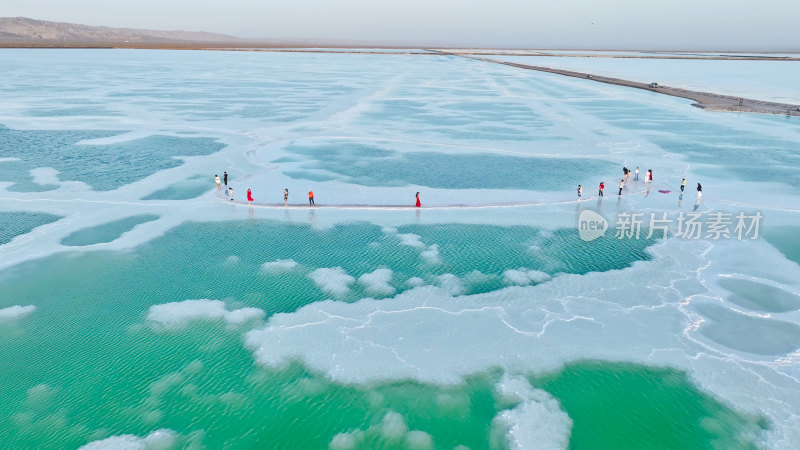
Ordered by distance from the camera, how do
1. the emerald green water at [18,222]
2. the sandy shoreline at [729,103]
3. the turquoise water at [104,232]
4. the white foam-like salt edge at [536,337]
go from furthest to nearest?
1. the sandy shoreline at [729,103]
2. the emerald green water at [18,222]
3. the turquoise water at [104,232]
4. the white foam-like salt edge at [536,337]

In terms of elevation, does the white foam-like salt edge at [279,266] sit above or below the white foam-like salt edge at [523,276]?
below

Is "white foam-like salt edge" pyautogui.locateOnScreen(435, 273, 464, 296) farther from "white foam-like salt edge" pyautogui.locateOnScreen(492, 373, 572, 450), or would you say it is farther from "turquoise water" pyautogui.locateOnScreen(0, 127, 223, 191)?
"turquoise water" pyautogui.locateOnScreen(0, 127, 223, 191)

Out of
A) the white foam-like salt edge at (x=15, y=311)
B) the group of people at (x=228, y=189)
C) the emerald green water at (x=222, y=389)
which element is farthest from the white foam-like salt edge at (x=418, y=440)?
the group of people at (x=228, y=189)

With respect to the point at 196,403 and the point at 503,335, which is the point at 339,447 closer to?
the point at 196,403

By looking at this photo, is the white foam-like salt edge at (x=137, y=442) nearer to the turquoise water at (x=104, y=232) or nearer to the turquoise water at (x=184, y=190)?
the turquoise water at (x=104, y=232)

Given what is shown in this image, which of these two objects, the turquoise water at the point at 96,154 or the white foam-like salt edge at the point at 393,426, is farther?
the turquoise water at the point at 96,154

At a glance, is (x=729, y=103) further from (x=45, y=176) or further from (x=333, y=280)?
(x=45, y=176)

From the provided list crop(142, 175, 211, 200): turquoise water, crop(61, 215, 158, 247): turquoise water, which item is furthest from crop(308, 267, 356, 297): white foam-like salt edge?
crop(142, 175, 211, 200): turquoise water

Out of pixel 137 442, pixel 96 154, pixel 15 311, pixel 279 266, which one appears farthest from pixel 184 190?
pixel 137 442
